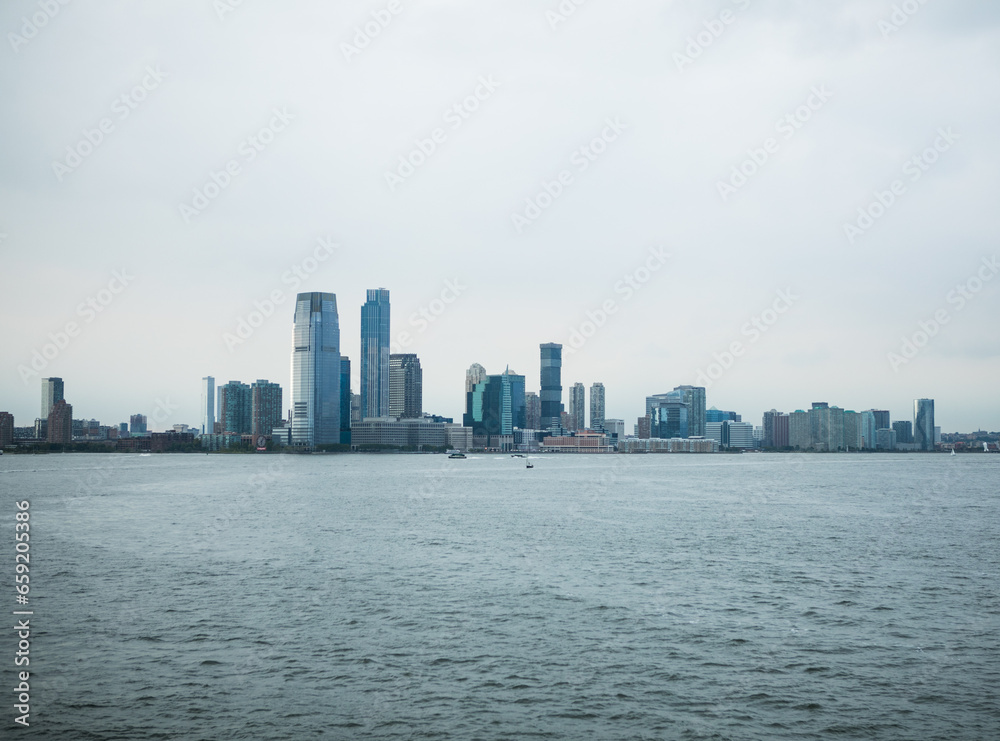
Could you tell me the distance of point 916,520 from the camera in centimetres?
7856

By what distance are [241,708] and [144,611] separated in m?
14.7

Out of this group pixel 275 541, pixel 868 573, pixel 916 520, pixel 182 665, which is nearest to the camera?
pixel 182 665

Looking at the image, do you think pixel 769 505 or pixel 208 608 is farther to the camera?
pixel 769 505

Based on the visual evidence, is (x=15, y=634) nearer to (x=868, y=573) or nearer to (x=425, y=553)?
(x=425, y=553)

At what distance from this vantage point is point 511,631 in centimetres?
3428

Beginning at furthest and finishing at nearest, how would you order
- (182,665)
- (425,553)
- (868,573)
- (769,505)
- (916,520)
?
(769,505) < (916,520) < (425,553) < (868,573) < (182,665)

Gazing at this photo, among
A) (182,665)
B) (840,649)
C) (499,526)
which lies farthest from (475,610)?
(499,526)

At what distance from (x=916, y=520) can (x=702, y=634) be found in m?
54.8

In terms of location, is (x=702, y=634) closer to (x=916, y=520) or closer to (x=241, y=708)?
(x=241, y=708)

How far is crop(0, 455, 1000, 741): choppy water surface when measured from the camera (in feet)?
81.3

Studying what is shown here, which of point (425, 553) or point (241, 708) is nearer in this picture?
point (241, 708)

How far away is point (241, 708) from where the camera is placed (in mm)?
25281

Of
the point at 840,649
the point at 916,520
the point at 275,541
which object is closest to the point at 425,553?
the point at 275,541

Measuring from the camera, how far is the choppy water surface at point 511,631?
24766mm
